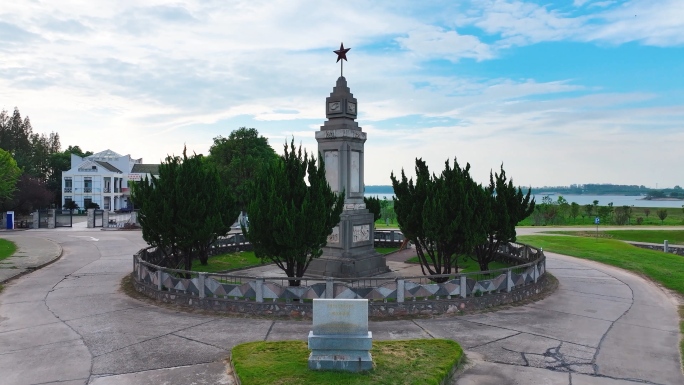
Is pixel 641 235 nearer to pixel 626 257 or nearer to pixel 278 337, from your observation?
pixel 626 257

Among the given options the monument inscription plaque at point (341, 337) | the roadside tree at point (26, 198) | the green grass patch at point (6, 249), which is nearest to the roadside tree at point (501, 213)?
the monument inscription plaque at point (341, 337)

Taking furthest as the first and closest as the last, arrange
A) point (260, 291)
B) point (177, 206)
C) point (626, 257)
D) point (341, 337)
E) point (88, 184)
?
point (88, 184)
point (626, 257)
point (177, 206)
point (260, 291)
point (341, 337)

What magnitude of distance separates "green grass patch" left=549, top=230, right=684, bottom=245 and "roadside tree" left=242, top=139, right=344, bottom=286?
34757 mm

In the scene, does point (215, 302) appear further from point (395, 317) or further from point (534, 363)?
point (534, 363)

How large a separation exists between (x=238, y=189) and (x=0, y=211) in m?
30.7

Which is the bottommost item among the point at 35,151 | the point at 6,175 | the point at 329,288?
the point at 329,288

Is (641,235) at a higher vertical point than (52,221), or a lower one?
lower

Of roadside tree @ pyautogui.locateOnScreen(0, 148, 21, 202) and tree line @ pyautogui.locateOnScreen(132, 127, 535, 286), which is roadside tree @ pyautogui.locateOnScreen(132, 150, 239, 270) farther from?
roadside tree @ pyautogui.locateOnScreen(0, 148, 21, 202)

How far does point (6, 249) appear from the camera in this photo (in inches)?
1159

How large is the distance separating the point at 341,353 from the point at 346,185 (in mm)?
10699

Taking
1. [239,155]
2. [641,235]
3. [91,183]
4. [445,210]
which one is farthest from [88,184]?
[641,235]

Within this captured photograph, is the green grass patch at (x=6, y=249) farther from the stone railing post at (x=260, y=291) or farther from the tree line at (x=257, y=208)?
the stone railing post at (x=260, y=291)

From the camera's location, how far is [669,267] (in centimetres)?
2403

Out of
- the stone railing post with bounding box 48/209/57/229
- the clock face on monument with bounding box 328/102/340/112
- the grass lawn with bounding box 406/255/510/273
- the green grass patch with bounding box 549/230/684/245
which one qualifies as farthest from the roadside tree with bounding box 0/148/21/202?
the green grass patch with bounding box 549/230/684/245
